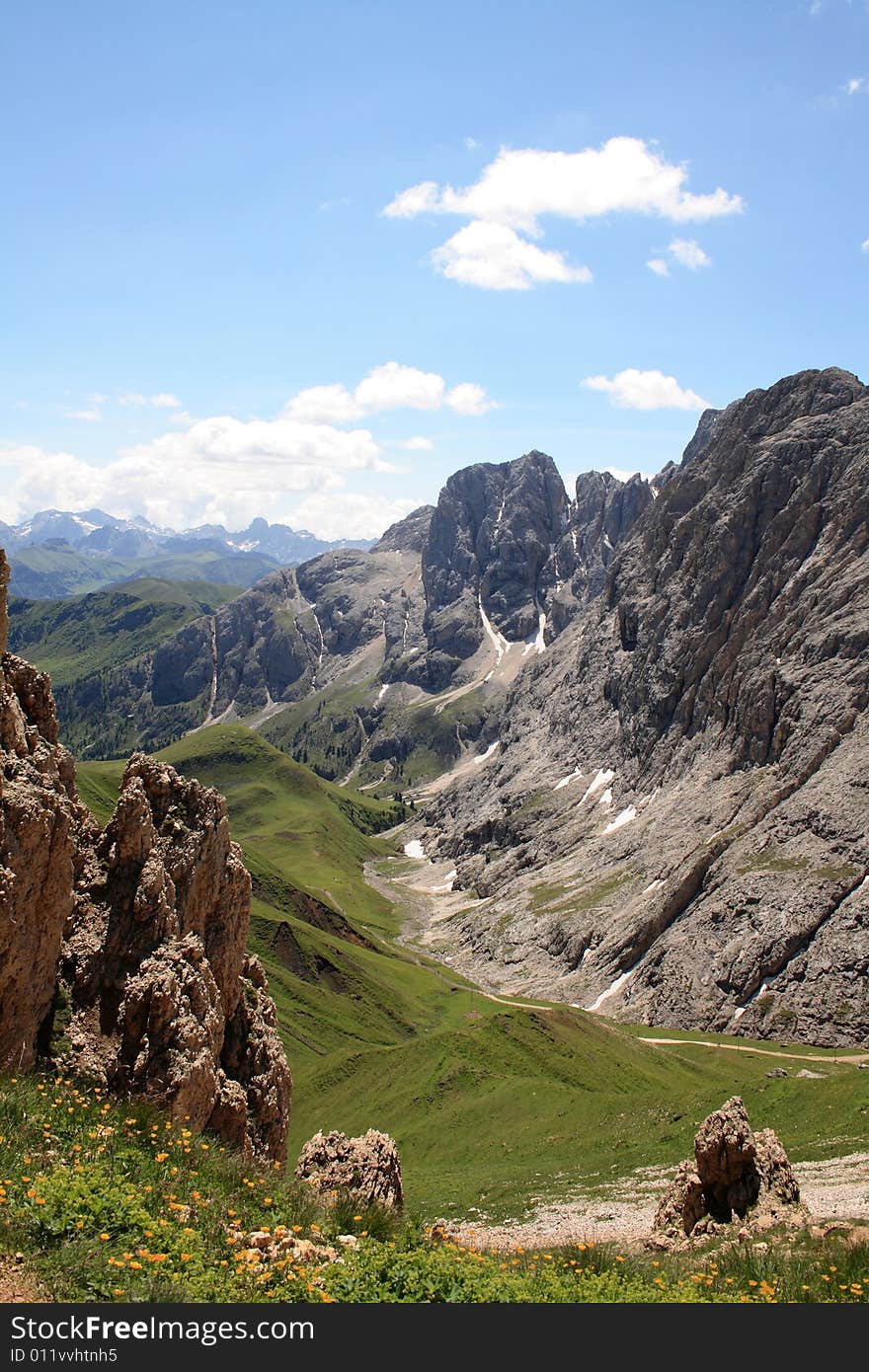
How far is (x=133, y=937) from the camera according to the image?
2908cm

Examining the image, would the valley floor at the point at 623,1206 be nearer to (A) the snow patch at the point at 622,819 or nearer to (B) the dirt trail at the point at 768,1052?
(B) the dirt trail at the point at 768,1052

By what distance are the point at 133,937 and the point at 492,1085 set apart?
57399 millimetres

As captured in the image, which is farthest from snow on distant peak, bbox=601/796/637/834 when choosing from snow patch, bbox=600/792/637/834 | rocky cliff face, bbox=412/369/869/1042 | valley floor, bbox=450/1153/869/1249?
valley floor, bbox=450/1153/869/1249

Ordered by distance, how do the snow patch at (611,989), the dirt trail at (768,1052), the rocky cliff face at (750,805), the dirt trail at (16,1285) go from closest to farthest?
the dirt trail at (16,1285) → the dirt trail at (768,1052) → the rocky cliff face at (750,805) → the snow patch at (611,989)

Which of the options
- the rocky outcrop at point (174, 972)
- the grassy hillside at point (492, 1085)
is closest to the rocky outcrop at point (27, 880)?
the rocky outcrop at point (174, 972)

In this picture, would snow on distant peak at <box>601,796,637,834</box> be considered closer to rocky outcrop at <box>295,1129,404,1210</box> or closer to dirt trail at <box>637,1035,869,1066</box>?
dirt trail at <box>637,1035,869,1066</box>

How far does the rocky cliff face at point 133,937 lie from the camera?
79.6 feet

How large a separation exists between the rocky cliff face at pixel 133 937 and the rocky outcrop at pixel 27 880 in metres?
0.05

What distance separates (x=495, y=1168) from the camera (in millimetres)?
60188

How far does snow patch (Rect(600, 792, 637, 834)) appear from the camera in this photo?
18738 centimetres

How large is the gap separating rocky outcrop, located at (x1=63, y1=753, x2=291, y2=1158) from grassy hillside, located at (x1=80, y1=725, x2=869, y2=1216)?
19092 millimetres

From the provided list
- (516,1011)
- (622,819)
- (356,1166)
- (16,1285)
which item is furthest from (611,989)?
(16,1285)

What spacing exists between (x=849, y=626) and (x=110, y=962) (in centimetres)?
14634

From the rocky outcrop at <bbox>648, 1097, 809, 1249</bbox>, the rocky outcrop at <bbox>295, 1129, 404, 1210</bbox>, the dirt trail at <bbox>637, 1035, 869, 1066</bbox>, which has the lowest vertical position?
the dirt trail at <bbox>637, 1035, 869, 1066</bbox>
